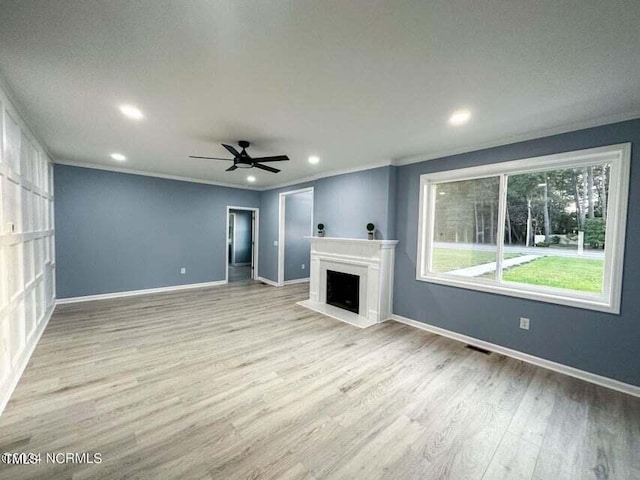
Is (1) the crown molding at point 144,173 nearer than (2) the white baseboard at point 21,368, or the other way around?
(2) the white baseboard at point 21,368

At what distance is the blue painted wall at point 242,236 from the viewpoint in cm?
932

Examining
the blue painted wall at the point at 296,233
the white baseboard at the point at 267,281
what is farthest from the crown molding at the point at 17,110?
the white baseboard at the point at 267,281

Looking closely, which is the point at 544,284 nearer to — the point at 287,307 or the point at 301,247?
the point at 287,307

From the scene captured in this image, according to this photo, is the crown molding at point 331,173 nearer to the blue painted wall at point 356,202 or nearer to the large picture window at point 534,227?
the blue painted wall at point 356,202

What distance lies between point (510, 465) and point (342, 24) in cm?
278

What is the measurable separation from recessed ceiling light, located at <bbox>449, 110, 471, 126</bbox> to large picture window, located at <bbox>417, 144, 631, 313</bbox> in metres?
0.96

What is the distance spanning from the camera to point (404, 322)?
4094mm

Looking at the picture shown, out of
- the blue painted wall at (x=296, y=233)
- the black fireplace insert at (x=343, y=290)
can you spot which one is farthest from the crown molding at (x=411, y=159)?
the black fireplace insert at (x=343, y=290)

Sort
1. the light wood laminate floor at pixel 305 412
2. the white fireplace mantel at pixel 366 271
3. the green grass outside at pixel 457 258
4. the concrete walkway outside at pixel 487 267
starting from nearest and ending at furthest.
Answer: the light wood laminate floor at pixel 305 412, the concrete walkway outside at pixel 487 267, the green grass outside at pixel 457 258, the white fireplace mantel at pixel 366 271

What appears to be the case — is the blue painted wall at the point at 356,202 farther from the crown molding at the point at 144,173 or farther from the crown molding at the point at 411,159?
the crown molding at the point at 144,173

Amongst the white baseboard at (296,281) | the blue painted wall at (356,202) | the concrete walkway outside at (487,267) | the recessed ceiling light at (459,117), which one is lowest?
the white baseboard at (296,281)

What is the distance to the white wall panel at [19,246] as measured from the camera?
2078mm

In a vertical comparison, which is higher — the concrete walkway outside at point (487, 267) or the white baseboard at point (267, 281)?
the concrete walkway outside at point (487, 267)

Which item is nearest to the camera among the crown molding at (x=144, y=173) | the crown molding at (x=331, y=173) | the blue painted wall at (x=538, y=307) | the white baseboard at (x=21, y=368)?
the white baseboard at (x=21, y=368)
